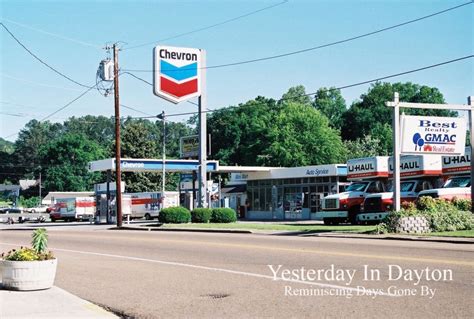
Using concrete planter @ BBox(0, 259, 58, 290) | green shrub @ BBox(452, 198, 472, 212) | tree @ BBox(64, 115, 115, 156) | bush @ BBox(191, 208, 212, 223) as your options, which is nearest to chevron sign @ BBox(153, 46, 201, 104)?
bush @ BBox(191, 208, 212, 223)

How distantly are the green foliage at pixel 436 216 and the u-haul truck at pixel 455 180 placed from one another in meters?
2.77

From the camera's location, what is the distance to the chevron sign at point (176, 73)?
47000mm

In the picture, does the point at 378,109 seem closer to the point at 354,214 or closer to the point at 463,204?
the point at 354,214

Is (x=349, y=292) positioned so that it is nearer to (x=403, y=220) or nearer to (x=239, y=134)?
(x=403, y=220)

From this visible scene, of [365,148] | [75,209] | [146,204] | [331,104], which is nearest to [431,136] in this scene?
[146,204]

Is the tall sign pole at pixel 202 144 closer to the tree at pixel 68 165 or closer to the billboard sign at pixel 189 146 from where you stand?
the billboard sign at pixel 189 146

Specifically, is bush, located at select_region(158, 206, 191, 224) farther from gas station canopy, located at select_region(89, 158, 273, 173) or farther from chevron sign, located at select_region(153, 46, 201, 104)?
gas station canopy, located at select_region(89, 158, 273, 173)

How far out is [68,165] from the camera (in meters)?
127

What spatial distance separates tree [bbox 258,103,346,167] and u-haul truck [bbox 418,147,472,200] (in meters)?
48.5

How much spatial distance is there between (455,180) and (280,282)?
77.5 feet

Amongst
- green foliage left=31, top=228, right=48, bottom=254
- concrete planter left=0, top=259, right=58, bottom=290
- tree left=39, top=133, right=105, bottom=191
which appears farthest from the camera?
tree left=39, top=133, right=105, bottom=191

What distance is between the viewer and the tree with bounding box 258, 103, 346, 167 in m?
86.0

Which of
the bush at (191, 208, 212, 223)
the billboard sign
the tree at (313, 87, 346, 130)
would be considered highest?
the tree at (313, 87, 346, 130)

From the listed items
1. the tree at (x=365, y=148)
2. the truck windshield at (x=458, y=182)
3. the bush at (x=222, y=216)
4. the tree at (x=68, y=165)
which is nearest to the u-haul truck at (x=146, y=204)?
the bush at (x=222, y=216)
